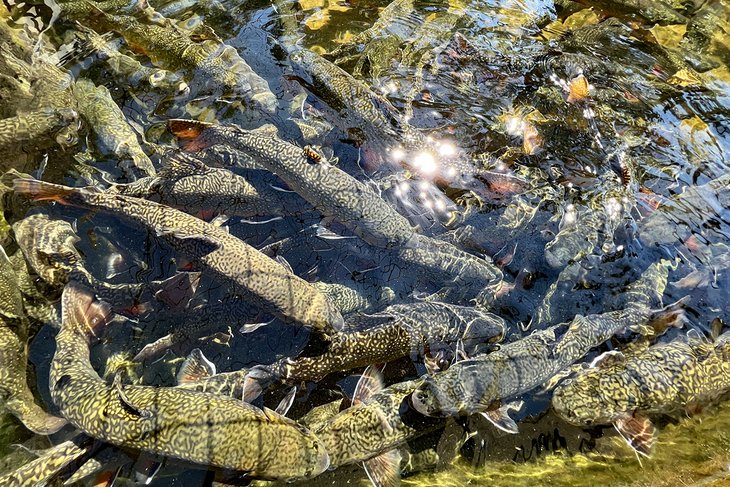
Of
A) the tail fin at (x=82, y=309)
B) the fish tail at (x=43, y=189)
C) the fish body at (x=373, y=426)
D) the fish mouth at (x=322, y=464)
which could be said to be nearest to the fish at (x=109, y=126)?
the fish tail at (x=43, y=189)

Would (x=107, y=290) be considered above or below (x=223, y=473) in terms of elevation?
above

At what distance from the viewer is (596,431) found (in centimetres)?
402

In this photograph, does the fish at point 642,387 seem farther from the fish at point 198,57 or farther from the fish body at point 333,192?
the fish at point 198,57

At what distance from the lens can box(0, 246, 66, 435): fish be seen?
348cm

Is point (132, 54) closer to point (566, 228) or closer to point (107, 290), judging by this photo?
point (107, 290)

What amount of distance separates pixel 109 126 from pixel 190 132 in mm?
1101

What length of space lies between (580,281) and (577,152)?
6.97ft

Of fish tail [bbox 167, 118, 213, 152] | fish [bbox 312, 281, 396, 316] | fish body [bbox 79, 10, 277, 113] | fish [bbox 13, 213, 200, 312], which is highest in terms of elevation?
fish body [bbox 79, 10, 277, 113]

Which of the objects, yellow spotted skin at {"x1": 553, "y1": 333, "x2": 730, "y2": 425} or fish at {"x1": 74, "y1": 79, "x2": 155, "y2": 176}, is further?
fish at {"x1": 74, "y1": 79, "x2": 155, "y2": 176}

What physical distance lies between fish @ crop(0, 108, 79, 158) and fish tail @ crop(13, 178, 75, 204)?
1.21 m

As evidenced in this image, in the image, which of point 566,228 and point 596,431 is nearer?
point 596,431

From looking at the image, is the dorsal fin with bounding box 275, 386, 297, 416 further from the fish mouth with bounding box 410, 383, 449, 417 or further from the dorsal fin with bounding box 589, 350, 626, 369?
the dorsal fin with bounding box 589, 350, 626, 369

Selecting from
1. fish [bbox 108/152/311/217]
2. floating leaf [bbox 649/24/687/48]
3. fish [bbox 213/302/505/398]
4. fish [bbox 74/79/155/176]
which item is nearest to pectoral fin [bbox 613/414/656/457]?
fish [bbox 213/302/505/398]

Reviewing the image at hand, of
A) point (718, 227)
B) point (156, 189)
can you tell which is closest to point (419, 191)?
point (156, 189)
